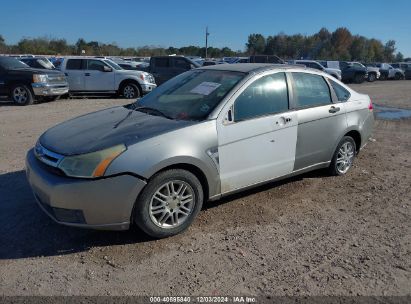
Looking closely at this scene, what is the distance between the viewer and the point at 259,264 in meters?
3.49

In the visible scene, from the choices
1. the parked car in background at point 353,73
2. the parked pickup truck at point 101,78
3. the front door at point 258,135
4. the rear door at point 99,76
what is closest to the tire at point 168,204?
the front door at point 258,135

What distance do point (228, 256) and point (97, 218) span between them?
1.19m

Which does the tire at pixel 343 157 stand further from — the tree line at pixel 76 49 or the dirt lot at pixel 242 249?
the tree line at pixel 76 49

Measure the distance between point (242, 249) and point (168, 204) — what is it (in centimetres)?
80

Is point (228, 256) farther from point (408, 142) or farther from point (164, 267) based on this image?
point (408, 142)

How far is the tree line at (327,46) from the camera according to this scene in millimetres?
93438

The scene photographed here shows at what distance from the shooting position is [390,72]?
39.7 meters

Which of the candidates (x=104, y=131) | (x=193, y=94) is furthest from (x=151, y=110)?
(x=104, y=131)

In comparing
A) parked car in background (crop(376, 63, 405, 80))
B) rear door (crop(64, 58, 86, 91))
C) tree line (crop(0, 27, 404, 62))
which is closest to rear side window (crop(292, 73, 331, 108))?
rear door (crop(64, 58, 86, 91))

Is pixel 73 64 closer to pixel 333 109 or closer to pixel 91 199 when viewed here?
pixel 333 109

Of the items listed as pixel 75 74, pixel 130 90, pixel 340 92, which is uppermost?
pixel 340 92

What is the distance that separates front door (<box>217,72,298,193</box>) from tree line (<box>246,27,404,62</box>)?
89.8m

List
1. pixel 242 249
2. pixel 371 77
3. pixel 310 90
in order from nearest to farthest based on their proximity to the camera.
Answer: pixel 242 249, pixel 310 90, pixel 371 77

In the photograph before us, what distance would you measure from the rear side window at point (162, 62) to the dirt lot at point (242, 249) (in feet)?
49.0
